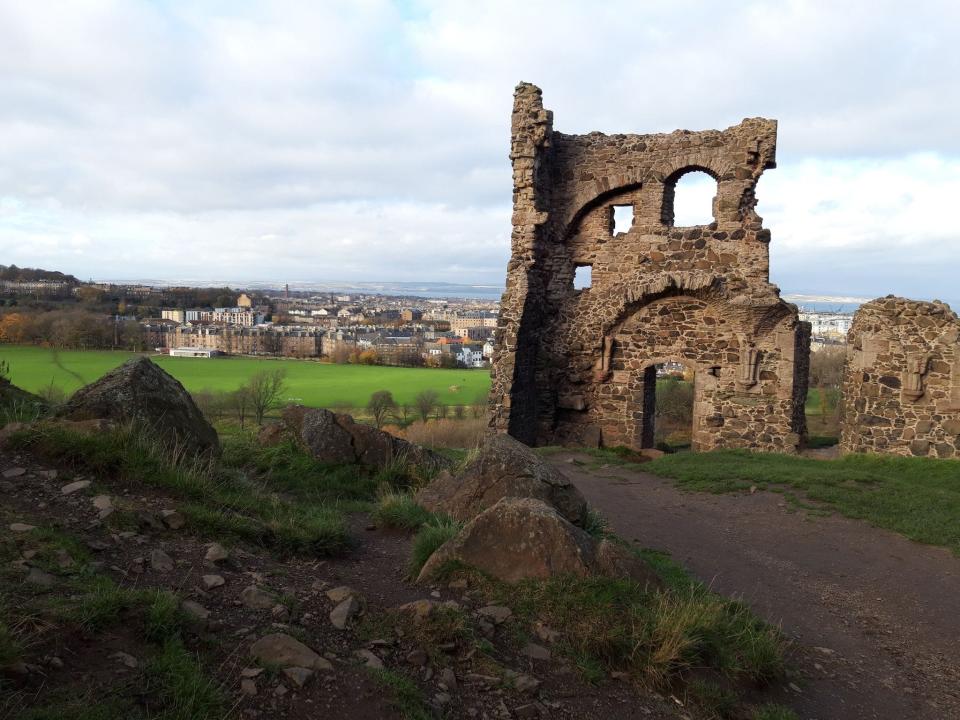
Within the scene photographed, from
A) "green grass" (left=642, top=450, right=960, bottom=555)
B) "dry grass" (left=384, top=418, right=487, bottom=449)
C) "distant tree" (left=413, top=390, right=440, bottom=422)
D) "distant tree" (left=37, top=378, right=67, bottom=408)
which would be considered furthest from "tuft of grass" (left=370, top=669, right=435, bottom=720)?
"distant tree" (left=413, top=390, right=440, bottom=422)

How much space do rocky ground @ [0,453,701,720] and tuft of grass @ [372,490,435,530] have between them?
1.06 m

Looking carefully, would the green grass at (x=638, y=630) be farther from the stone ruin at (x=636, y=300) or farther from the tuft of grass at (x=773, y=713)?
the stone ruin at (x=636, y=300)

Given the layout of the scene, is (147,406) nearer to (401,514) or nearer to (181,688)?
(401,514)

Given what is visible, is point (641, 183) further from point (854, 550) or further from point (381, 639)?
point (381, 639)

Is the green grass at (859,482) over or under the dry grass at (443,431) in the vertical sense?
over

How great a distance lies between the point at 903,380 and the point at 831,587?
25.2 ft

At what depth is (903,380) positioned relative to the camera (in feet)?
40.8

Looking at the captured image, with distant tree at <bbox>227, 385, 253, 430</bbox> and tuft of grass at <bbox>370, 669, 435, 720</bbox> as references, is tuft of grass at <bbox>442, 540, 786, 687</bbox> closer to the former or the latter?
tuft of grass at <bbox>370, 669, 435, 720</bbox>

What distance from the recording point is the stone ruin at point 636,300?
14.1 meters

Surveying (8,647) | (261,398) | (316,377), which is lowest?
(316,377)

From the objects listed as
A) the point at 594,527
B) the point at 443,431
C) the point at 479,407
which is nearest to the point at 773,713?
the point at 594,527

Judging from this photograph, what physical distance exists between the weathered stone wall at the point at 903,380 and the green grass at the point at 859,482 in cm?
102

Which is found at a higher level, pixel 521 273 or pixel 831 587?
pixel 521 273

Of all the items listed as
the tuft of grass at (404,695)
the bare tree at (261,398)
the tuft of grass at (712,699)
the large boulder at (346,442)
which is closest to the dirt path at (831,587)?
the tuft of grass at (712,699)
